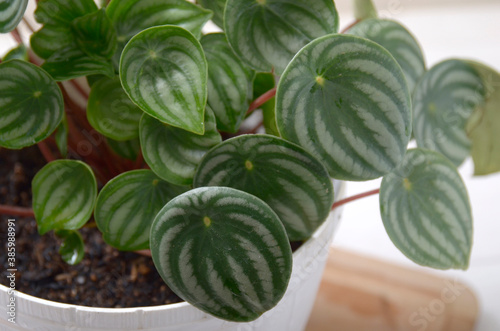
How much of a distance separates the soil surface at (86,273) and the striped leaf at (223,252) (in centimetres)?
19

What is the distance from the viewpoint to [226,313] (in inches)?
22.3

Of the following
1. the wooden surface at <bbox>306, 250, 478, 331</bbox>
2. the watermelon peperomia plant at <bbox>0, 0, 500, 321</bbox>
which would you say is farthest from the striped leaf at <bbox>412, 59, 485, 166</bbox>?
the wooden surface at <bbox>306, 250, 478, 331</bbox>

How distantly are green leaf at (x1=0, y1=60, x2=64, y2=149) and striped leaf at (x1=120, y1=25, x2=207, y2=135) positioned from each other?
0.10 metres

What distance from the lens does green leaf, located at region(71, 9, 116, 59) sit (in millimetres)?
611

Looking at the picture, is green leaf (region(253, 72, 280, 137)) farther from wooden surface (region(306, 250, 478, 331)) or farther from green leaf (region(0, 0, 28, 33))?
wooden surface (region(306, 250, 478, 331))

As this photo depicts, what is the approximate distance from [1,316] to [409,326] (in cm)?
78

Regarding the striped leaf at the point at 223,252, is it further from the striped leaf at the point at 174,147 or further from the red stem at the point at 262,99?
the red stem at the point at 262,99

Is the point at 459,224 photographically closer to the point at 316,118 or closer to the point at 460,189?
the point at 460,189

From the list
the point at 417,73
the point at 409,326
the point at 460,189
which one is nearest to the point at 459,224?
the point at 460,189

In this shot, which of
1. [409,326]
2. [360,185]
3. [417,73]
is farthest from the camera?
[360,185]

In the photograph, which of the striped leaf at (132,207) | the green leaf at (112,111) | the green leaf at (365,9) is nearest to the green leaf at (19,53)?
the green leaf at (112,111)

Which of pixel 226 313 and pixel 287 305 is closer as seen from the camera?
pixel 226 313

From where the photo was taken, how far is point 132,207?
2.16 ft

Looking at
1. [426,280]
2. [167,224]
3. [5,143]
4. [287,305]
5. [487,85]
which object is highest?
[5,143]
